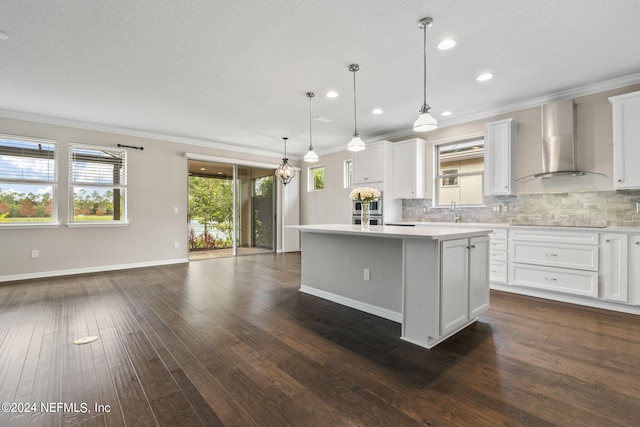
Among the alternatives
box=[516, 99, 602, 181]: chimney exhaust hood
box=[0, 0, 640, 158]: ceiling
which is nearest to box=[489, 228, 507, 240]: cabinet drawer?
box=[516, 99, 602, 181]: chimney exhaust hood

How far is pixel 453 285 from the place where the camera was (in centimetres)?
247

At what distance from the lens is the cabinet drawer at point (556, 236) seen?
11.1 feet

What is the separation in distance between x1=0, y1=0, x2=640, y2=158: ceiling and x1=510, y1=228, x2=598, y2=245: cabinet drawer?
73.9 inches

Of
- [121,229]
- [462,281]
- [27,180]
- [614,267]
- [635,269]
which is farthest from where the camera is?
[121,229]

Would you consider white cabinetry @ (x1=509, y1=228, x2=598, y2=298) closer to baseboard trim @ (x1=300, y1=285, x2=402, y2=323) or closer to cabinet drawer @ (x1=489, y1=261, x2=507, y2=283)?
cabinet drawer @ (x1=489, y1=261, x2=507, y2=283)

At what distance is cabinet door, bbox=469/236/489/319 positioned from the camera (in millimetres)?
2713

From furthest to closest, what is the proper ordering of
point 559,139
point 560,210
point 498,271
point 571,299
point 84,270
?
point 84,270 → point 498,271 → point 560,210 → point 559,139 → point 571,299

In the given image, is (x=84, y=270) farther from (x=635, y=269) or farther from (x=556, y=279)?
(x=635, y=269)

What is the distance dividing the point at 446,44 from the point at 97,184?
6.02m

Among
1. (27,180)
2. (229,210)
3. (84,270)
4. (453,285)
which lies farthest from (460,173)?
(27,180)

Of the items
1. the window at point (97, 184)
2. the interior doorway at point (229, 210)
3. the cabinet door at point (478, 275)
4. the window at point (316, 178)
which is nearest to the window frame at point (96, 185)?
the window at point (97, 184)

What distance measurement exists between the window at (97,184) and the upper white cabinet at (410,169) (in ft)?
17.4

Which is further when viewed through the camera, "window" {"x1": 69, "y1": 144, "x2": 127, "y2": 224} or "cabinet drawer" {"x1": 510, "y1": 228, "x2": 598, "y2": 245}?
"window" {"x1": 69, "y1": 144, "x2": 127, "y2": 224}
